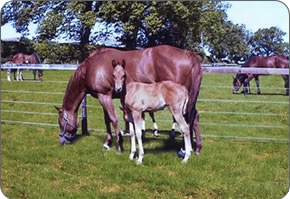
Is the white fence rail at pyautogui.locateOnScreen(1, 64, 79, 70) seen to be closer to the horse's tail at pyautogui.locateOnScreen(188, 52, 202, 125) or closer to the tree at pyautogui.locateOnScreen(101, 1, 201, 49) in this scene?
the tree at pyautogui.locateOnScreen(101, 1, 201, 49)

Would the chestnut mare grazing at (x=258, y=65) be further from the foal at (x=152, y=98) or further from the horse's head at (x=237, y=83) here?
the foal at (x=152, y=98)

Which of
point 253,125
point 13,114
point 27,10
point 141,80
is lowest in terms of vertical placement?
point 13,114

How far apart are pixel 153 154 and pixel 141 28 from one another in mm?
1290

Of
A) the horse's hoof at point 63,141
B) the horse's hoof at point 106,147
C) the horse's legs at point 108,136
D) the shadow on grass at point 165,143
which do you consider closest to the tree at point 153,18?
the horse's legs at point 108,136

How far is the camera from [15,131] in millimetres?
4152

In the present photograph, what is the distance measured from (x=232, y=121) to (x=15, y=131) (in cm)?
287

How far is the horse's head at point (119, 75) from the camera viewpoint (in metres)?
2.94

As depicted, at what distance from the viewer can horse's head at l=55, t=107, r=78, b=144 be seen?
3756 mm

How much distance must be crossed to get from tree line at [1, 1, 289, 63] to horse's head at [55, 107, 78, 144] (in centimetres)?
75

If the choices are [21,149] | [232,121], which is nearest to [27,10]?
[21,149]

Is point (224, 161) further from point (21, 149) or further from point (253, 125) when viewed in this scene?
point (21, 149)

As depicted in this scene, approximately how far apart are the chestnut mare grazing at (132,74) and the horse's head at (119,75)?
0.15 meters

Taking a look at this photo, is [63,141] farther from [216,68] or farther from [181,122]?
[216,68]

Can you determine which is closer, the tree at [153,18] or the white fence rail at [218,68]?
the tree at [153,18]
